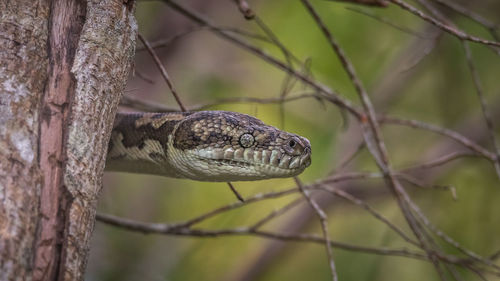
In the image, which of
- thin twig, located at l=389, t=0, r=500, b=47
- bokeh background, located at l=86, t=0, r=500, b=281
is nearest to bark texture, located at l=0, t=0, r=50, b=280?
thin twig, located at l=389, t=0, r=500, b=47

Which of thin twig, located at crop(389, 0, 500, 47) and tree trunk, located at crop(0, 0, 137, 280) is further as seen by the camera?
thin twig, located at crop(389, 0, 500, 47)

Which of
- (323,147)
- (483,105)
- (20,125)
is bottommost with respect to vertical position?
(323,147)

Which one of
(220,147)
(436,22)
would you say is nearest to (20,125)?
(220,147)

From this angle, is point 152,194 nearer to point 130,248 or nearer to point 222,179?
point 130,248

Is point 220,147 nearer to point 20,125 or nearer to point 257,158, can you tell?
point 257,158

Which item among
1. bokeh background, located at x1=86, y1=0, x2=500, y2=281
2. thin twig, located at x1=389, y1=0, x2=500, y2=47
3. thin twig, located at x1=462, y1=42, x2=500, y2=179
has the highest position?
thin twig, located at x1=389, y1=0, x2=500, y2=47

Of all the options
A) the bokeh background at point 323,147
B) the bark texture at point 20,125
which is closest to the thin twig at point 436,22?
the bark texture at point 20,125

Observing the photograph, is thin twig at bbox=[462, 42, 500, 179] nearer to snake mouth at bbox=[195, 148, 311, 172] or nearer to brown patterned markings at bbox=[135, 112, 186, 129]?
snake mouth at bbox=[195, 148, 311, 172]
